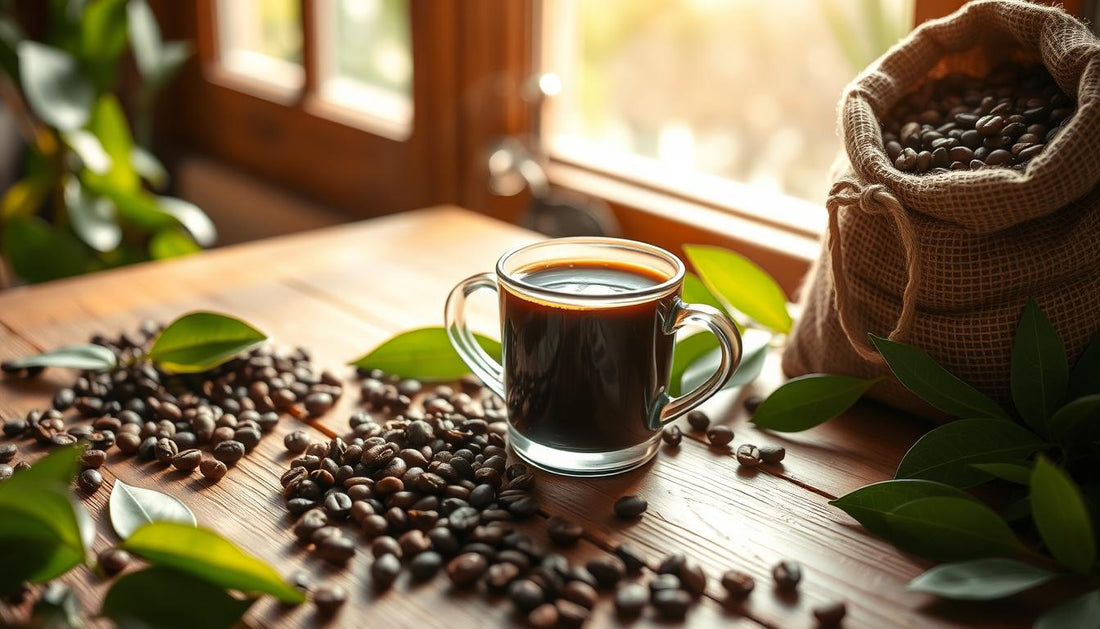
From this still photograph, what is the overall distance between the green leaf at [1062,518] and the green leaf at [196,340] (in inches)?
24.6

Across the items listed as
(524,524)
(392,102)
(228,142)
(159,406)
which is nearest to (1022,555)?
(524,524)

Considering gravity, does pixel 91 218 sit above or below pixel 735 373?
below

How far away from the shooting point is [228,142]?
2.37m

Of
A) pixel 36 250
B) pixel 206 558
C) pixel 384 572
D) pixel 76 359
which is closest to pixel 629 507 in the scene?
pixel 384 572

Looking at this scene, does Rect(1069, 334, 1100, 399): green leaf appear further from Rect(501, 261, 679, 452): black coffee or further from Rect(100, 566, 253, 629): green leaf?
Rect(100, 566, 253, 629): green leaf

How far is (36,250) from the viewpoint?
173cm

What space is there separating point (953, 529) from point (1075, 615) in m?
0.08

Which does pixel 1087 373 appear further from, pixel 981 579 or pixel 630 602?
pixel 630 602

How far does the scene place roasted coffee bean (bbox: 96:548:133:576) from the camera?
0.62m

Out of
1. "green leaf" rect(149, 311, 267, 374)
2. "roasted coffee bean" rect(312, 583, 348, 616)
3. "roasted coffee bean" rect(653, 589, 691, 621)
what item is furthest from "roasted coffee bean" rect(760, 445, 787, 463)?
"green leaf" rect(149, 311, 267, 374)

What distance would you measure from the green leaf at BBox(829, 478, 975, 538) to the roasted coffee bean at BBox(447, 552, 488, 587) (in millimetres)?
238

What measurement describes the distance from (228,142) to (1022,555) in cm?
208

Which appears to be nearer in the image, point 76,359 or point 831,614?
point 831,614

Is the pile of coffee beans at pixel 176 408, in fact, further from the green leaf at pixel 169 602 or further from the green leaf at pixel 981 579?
the green leaf at pixel 981 579
